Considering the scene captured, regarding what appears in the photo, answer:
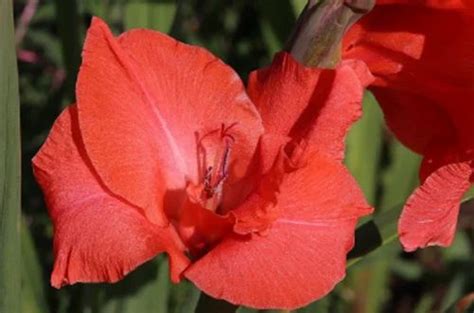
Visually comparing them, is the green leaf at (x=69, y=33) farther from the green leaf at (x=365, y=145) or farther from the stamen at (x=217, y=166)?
the green leaf at (x=365, y=145)

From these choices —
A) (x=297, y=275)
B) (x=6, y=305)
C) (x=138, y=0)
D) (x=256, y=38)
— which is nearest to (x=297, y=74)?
(x=297, y=275)

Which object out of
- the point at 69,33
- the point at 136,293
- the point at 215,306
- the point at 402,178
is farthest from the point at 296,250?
the point at 402,178

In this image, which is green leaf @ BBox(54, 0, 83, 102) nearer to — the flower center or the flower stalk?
the flower center

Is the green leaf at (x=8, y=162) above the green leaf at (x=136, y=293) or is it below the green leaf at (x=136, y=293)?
above

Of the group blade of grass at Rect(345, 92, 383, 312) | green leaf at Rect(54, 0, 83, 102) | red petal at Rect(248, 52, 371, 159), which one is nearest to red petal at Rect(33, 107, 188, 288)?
red petal at Rect(248, 52, 371, 159)

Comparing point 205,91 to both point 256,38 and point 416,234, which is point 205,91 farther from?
point 256,38

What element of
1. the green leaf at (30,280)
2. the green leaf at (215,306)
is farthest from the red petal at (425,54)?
the green leaf at (30,280)
